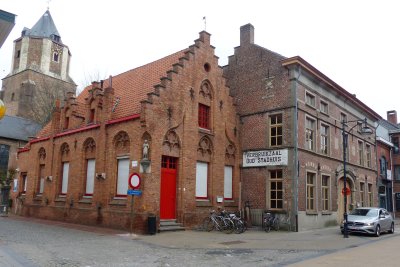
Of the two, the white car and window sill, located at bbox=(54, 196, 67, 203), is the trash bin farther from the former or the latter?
the white car

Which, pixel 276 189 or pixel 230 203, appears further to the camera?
pixel 230 203

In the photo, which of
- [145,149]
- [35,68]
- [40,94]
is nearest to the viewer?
[145,149]

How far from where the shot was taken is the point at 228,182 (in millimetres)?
22703

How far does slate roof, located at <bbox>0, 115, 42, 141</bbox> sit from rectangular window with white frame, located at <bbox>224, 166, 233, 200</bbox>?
31.4 m

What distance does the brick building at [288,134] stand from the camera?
21.2 m

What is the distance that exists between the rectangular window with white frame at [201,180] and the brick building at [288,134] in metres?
3.04

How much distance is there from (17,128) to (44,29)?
24.9m

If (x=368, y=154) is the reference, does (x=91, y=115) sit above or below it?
above

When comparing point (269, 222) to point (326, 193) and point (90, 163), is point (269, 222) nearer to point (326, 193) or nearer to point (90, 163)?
point (326, 193)

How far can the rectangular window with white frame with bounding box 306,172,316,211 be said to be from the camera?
22181 millimetres

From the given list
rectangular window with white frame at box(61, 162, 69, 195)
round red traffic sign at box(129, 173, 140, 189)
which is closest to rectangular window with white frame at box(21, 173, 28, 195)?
rectangular window with white frame at box(61, 162, 69, 195)

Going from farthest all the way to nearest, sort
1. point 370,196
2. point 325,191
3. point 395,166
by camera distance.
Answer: point 395,166
point 370,196
point 325,191

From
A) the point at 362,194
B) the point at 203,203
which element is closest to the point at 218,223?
the point at 203,203

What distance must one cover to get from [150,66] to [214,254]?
1415 centimetres
